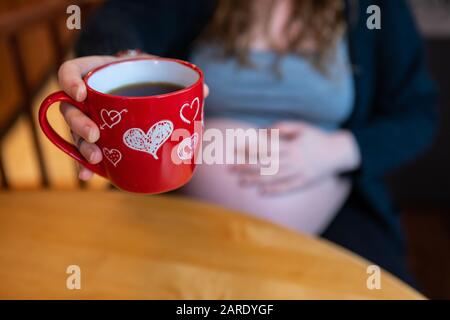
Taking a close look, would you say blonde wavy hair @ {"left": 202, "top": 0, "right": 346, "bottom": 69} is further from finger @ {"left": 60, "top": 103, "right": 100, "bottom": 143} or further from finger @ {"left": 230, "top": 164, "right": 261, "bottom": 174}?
finger @ {"left": 60, "top": 103, "right": 100, "bottom": 143}

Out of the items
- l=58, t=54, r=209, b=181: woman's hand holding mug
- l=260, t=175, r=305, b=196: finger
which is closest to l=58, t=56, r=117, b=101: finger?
l=58, t=54, r=209, b=181: woman's hand holding mug

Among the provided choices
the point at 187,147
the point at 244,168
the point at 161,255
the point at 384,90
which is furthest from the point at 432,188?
the point at 187,147

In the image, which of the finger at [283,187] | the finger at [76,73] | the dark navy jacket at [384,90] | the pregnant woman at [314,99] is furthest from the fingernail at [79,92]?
the finger at [283,187]

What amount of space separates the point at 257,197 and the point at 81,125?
0.46 metres

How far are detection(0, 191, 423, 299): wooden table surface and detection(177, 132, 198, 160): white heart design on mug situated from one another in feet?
0.71

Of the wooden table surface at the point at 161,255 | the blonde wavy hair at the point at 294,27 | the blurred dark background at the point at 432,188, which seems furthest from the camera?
the blurred dark background at the point at 432,188

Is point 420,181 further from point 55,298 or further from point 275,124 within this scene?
point 55,298

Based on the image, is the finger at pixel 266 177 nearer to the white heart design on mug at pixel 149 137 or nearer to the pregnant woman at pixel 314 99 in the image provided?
the pregnant woman at pixel 314 99

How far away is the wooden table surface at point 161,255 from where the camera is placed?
1.58ft

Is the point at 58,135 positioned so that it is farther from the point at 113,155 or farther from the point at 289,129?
the point at 289,129

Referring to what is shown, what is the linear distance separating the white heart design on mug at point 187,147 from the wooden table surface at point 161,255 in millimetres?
216

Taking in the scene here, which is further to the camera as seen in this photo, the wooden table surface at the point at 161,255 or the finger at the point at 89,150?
the wooden table surface at the point at 161,255

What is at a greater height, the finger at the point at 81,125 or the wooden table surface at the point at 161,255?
the finger at the point at 81,125
